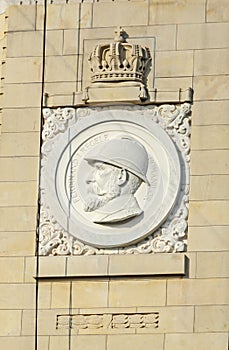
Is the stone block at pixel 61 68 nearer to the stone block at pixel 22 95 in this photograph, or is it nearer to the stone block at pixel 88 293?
the stone block at pixel 22 95

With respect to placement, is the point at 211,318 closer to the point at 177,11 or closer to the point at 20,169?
the point at 20,169

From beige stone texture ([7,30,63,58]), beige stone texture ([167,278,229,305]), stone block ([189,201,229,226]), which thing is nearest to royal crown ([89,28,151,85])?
beige stone texture ([7,30,63,58])

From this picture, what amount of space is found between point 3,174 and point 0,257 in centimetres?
88

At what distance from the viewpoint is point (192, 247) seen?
78.8 ft

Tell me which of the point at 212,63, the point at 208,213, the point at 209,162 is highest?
the point at 212,63

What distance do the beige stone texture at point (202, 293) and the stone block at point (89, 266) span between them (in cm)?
75

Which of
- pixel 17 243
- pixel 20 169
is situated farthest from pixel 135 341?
pixel 20 169

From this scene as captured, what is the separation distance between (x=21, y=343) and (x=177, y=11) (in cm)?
384

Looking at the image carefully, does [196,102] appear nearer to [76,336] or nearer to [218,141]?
[218,141]

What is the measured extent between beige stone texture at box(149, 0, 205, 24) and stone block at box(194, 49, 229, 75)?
40 cm

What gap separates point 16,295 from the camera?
79.5 feet

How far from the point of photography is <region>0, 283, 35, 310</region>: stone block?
24.2m

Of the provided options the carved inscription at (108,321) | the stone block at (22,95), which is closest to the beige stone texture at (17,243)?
the carved inscription at (108,321)

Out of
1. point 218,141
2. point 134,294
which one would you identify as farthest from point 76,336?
point 218,141
